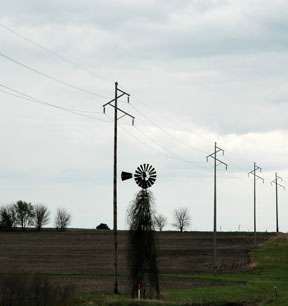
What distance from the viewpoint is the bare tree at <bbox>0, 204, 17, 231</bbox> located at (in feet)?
581

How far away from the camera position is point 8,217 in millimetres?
178375

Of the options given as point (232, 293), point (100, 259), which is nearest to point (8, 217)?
point (100, 259)

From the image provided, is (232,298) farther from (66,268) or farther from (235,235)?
(235,235)

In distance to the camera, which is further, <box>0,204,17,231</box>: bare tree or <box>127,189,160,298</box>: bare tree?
<box>0,204,17,231</box>: bare tree

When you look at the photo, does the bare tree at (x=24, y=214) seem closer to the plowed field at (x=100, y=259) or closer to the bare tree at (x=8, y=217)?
the bare tree at (x=8, y=217)

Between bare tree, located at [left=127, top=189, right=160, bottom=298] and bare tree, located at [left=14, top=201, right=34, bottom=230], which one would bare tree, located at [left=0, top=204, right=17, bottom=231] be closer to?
bare tree, located at [left=14, top=201, right=34, bottom=230]

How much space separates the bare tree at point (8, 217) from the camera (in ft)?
581

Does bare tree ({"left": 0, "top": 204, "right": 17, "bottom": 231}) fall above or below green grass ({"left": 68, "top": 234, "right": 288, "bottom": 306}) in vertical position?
above

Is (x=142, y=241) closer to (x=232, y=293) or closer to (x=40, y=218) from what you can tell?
(x=232, y=293)

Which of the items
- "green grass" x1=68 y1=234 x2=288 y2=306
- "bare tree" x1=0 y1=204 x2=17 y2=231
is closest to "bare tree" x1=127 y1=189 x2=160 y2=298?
"green grass" x1=68 y1=234 x2=288 y2=306

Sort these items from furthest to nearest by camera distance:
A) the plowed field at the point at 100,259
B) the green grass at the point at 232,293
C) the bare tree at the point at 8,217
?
the bare tree at the point at 8,217 → the plowed field at the point at 100,259 → the green grass at the point at 232,293

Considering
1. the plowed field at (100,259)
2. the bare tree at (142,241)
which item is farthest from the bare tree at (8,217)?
the bare tree at (142,241)

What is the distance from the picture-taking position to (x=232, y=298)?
44.9 meters

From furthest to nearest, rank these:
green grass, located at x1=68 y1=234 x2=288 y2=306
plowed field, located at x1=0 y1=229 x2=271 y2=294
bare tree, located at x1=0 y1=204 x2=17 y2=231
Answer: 1. bare tree, located at x1=0 y1=204 x2=17 y2=231
2. plowed field, located at x1=0 y1=229 x2=271 y2=294
3. green grass, located at x1=68 y1=234 x2=288 y2=306
